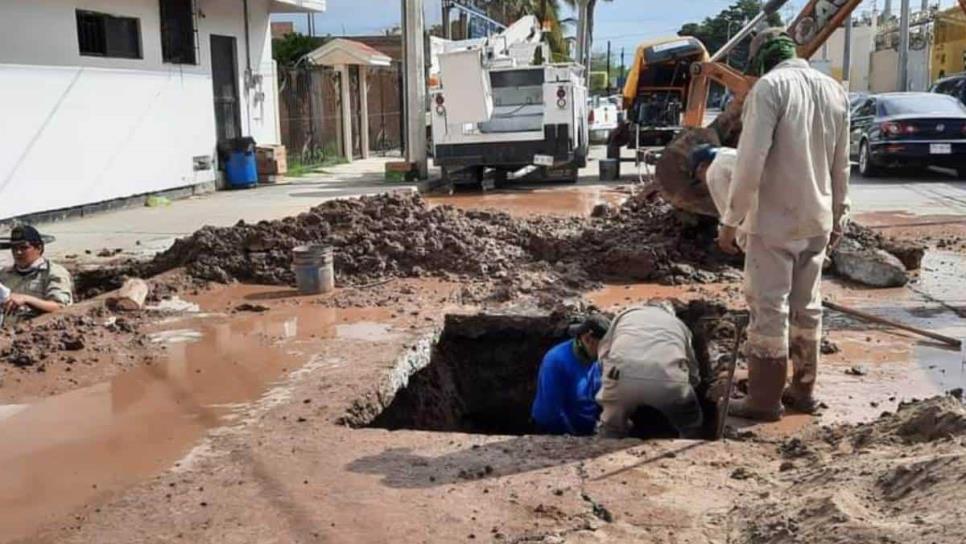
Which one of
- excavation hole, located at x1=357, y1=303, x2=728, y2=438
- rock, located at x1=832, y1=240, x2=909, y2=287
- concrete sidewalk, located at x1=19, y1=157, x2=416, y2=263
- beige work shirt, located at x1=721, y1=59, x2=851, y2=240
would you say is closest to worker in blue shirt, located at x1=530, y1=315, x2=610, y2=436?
excavation hole, located at x1=357, y1=303, x2=728, y2=438

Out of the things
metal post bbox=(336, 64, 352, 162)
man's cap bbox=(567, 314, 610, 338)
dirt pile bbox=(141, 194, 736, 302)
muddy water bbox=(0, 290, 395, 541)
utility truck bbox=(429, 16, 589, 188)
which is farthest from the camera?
metal post bbox=(336, 64, 352, 162)

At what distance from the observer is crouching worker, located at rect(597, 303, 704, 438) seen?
5.17 metres

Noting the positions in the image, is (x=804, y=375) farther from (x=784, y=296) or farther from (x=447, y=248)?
(x=447, y=248)

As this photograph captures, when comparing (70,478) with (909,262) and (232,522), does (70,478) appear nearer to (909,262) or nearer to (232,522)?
(232,522)

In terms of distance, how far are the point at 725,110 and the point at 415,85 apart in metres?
9.99

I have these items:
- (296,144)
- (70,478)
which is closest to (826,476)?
(70,478)

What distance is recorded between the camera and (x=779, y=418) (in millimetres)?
5254

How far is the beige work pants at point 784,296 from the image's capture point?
508 centimetres

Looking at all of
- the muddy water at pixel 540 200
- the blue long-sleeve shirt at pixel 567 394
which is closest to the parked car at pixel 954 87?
the muddy water at pixel 540 200

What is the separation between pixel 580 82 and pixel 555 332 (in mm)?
12209

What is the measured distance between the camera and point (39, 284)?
24.9ft

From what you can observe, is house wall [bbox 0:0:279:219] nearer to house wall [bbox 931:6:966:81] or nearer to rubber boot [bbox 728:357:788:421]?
rubber boot [bbox 728:357:788:421]

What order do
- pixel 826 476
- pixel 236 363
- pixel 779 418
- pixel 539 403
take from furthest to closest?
pixel 236 363, pixel 539 403, pixel 779 418, pixel 826 476

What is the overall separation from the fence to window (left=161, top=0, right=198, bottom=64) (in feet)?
18.4
